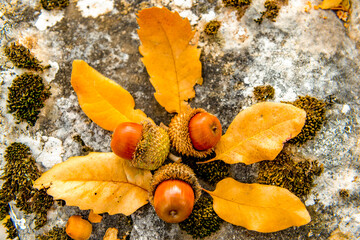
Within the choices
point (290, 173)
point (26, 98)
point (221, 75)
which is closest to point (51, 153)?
point (26, 98)

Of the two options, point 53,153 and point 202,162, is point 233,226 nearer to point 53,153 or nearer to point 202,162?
point 202,162

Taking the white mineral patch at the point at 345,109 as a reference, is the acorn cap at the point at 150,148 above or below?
below

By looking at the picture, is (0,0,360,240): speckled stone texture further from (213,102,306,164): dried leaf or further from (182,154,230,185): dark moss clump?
(213,102,306,164): dried leaf

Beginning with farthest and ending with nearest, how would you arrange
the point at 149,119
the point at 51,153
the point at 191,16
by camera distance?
the point at 191,16, the point at 51,153, the point at 149,119

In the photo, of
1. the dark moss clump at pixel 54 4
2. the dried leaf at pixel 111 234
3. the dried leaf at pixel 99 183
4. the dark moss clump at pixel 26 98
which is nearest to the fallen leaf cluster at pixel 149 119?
the dried leaf at pixel 99 183

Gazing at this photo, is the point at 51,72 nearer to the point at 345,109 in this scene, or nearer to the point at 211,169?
the point at 211,169

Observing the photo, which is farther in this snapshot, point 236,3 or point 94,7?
point 94,7

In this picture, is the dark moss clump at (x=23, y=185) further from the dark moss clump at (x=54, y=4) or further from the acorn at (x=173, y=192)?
the dark moss clump at (x=54, y=4)
